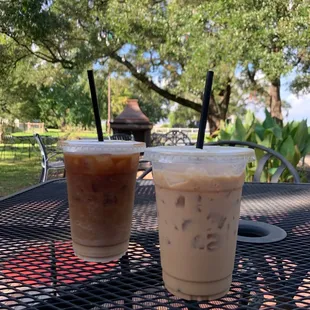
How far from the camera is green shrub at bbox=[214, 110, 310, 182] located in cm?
361

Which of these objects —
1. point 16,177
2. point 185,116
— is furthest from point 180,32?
point 185,116

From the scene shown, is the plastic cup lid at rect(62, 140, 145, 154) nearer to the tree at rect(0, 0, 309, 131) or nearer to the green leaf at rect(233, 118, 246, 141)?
the green leaf at rect(233, 118, 246, 141)

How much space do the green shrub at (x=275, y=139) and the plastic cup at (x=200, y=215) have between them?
2.96m

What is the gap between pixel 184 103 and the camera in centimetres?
1146

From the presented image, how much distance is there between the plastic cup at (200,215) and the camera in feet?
2.15

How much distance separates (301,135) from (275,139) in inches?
16.1

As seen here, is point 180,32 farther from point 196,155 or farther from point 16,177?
point 196,155

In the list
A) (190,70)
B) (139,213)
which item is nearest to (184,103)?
(190,70)

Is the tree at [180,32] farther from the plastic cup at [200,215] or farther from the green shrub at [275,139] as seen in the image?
the plastic cup at [200,215]

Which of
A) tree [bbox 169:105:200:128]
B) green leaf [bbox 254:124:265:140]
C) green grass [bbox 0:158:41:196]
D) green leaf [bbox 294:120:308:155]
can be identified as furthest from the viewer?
tree [bbox 169:105:200:128]

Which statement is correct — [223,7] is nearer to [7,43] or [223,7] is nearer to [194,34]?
[194,34]

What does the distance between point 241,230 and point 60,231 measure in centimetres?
57

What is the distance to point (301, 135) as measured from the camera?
401 centimetres

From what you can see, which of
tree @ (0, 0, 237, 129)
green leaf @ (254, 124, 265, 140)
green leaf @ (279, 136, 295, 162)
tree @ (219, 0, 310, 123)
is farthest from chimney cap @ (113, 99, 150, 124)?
green leaf @ (279, 136, 295, 162)
